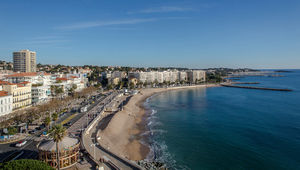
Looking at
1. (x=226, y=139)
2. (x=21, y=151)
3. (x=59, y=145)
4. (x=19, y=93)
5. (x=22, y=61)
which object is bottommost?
(x=226, y=139)

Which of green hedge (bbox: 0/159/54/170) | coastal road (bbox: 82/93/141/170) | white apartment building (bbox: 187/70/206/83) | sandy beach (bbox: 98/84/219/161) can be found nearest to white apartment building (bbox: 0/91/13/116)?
sandy beach (bbox: 98/84/219/161)

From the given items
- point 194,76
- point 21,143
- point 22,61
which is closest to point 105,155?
point 21,143

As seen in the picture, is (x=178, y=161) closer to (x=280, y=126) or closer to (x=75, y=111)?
(x=280, y=126)

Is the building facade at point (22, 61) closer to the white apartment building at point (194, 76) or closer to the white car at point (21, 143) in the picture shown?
the white car at point (21, 143)

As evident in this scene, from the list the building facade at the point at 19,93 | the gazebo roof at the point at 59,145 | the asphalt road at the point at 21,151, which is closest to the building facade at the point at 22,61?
the building facade at the point at 19,93

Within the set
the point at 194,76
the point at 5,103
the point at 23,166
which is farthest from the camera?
the point at 194,76

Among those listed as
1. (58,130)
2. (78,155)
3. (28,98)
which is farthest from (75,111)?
(58,130)

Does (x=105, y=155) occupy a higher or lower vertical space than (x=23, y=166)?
lower

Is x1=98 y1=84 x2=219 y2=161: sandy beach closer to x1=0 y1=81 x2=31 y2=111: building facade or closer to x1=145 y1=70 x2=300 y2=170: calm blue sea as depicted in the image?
x1=145 y1=70 x2=300 y2=170: calm blue sea

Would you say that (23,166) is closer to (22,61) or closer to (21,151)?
(21,151)
